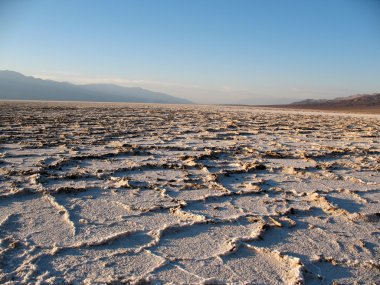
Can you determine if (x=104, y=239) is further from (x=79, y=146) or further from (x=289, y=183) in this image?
(x=79, y=146)

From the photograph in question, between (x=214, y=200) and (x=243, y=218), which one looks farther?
(x=214, y=200)

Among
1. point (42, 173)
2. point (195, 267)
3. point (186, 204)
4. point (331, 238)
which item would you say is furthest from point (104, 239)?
point (42, 173)

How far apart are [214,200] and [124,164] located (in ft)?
4.74

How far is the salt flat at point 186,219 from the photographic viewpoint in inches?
61.4

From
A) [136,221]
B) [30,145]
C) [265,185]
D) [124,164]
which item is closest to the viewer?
[136,221]

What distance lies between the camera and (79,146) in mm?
4820

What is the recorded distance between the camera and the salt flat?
61.4 inches

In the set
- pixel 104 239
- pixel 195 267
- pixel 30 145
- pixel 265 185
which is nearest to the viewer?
pixel 195 267

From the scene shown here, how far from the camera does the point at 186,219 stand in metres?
2.17

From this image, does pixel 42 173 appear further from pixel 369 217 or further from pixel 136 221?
pixel 369 217

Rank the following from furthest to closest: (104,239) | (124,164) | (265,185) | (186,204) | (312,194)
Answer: (124,164) → (265,185) → (312,194) → (186,204) → (104,239)

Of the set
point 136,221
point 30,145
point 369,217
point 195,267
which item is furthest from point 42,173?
point 369,217

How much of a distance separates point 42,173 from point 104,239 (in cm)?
163

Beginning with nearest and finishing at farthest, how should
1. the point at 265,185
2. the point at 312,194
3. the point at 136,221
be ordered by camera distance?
1. the point at 136,221
2. the point at 312,194
3. the point at 265,185
